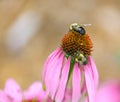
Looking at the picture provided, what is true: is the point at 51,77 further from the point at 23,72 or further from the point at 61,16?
the point at 61,16

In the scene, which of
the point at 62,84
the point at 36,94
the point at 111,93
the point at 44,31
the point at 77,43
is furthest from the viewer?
the point at 44,31

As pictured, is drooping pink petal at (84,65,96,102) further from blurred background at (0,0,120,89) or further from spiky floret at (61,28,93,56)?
blurred background at (0,0,120,89)

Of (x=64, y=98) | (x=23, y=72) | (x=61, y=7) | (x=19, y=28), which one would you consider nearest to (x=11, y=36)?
(x=19, y=28)

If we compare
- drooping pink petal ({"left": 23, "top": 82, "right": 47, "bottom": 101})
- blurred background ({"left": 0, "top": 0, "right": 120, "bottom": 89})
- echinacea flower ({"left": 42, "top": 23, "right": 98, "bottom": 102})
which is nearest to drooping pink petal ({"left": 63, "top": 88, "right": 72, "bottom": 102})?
echinacea flower ({"left": 42, "top": 23, "right": 98, "bottom": 102})

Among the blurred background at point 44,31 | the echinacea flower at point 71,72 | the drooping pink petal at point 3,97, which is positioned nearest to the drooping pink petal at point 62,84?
the echinacea flower at point 71,72

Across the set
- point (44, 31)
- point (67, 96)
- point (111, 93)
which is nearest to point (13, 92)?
point (67, 96)

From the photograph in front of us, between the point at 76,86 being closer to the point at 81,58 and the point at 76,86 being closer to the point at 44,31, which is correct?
the point at 81,58

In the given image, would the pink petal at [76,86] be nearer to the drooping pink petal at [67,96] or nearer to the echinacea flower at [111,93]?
the drooping pink petal at [67,96]
